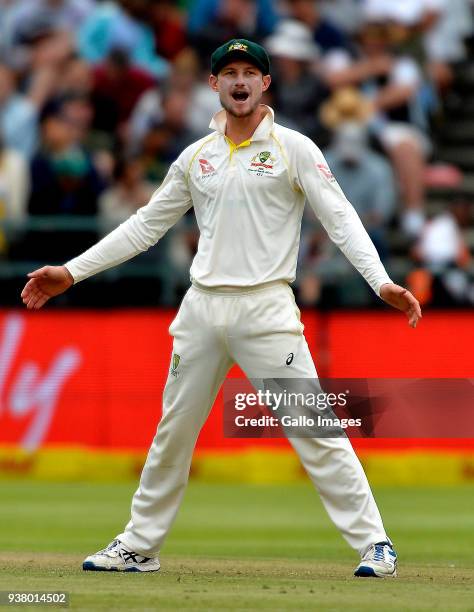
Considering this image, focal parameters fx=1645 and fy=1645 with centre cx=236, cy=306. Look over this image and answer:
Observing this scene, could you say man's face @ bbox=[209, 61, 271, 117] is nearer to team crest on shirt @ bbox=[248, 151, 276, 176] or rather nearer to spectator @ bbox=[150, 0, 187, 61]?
team crest on shirt @ bbox=[248, 151, 276, 176]

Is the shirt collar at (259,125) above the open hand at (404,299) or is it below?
above

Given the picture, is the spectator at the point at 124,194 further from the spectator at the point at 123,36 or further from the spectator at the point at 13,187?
the spectator at the point at 123,36

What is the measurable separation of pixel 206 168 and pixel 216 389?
1051 millimetres

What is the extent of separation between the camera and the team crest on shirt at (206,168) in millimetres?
7714

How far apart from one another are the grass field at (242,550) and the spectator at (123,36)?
598 cm

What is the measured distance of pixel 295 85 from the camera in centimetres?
1706

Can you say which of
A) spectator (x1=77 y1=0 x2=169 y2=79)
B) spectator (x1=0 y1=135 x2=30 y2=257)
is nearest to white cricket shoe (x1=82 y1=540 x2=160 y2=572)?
spectator (x1=0 y1=135 x2=30 y2=257)

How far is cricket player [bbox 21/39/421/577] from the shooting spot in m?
7.56

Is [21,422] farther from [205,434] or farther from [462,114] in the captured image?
[462,114]

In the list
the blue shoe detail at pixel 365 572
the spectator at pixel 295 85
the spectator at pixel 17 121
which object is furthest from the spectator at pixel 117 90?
the blue shoe detail at pixel 365 572

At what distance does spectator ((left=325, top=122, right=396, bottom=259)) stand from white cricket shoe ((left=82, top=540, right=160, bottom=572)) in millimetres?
8284

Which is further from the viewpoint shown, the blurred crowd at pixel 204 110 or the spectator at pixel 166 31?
the spectator at pixel 166 31

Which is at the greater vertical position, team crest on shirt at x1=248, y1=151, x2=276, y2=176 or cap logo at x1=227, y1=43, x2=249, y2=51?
cap logo at x1=227, y1=43, x2=249, y2=51

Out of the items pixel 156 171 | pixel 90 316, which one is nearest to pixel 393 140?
pixel 156 171
